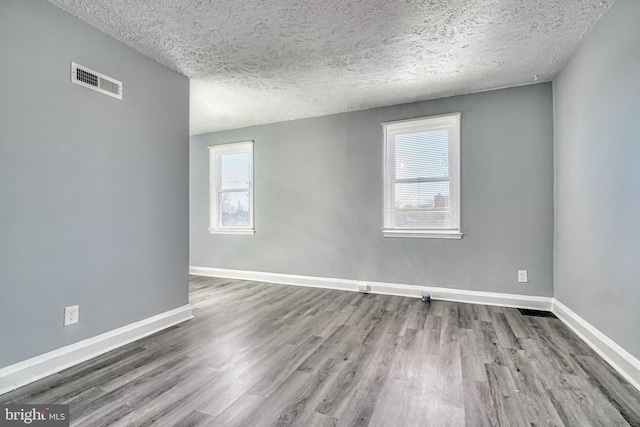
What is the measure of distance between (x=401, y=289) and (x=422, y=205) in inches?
43.9

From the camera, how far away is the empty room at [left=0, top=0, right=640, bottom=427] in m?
1.73

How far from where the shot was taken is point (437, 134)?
365 centimetres

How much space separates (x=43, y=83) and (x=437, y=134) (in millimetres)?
3736

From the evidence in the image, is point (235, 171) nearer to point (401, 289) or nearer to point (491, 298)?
point (401, 289)

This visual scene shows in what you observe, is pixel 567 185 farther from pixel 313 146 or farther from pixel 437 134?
pixel 313 146

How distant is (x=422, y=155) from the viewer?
12.2 ft

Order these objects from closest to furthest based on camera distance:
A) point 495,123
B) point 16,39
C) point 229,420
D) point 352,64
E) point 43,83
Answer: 1. point 229,420
2. point 16,39
3. point 43,83
4. point 352,64
5. point 495,123

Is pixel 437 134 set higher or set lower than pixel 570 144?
higher

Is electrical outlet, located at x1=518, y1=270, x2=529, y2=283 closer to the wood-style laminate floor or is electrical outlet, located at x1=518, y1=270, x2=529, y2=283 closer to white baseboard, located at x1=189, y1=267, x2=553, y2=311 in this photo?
white baseboard, located at x1=189, y1=267, x2=553, y2=311

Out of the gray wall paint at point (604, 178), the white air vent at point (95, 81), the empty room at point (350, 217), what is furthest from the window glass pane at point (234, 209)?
the gray wall paint at point (604, 178)

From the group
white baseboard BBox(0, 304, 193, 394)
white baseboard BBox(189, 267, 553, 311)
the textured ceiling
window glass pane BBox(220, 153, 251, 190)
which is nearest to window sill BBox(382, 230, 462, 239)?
white baseboard BBox(189, 267, 553, 311)

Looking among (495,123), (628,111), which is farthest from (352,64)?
(628,111)

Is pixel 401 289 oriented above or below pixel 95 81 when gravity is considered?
below

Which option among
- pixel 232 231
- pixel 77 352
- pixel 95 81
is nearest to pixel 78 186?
pixel 95 81
